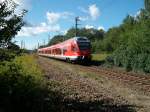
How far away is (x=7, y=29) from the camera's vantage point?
40.1 feet

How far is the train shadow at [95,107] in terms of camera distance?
44.5 feet

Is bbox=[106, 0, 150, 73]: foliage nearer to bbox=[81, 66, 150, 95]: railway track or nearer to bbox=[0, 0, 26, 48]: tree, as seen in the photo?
bbox=[81, 66, 150, 95]: railway track

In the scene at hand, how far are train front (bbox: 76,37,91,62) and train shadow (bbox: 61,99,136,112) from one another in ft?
95.5

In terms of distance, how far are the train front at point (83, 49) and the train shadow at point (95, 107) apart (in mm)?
29117

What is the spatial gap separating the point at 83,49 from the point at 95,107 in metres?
30.8

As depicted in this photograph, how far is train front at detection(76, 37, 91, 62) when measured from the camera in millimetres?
44438

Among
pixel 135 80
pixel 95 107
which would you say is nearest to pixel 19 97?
pixel 95 107

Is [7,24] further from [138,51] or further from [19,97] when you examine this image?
[138,51]

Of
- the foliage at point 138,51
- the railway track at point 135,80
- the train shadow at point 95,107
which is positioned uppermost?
the foliage at point 138,51

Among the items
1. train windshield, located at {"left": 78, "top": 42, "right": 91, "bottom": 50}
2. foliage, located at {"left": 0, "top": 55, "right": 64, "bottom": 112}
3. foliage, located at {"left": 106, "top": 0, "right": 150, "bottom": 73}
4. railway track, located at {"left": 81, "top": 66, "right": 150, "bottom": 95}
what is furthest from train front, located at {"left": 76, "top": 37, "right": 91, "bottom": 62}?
foliage, located at {"left": 0, "top": 55, "right": 64, "bottom": 112}

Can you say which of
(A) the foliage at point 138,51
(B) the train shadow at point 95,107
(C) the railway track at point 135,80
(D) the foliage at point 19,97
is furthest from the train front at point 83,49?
(B) the train shadow at point 95,107

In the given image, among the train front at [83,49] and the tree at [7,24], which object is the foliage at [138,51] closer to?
the train front at [83,49]

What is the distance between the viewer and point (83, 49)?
44.8 m

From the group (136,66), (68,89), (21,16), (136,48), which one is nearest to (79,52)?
(136,48)
